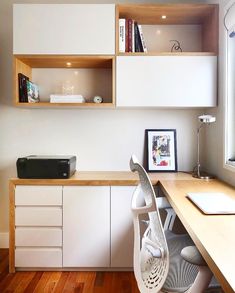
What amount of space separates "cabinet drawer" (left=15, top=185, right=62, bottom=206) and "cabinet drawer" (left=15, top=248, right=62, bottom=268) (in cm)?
39

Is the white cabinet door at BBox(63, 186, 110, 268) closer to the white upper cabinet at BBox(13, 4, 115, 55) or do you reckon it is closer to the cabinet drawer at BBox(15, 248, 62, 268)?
the cabinet drawer at BBox(15, 248, 62, 268)

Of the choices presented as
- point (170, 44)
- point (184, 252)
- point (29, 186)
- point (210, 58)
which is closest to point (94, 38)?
point (170, 44)

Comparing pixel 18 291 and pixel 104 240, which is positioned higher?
pixel 104 240

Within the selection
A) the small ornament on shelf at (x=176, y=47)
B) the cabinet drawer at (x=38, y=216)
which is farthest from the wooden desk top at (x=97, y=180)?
the small ornament on shelf at (x=176, y=47)

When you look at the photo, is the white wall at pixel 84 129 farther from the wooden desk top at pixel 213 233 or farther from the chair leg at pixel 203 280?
the chair leg at pixel 203 280

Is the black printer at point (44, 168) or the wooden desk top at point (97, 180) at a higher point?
the black printer at point (44, 168)

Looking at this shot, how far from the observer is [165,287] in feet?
3.80

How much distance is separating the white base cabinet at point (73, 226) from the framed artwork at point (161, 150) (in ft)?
1.63

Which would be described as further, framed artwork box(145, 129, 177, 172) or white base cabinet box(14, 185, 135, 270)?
framed artwork box(145, 129, 177, 172)

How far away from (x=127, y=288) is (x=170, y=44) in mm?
2174

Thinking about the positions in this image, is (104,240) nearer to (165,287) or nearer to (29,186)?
(29,186)

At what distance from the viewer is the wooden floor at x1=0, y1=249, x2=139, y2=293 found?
2.07 meters

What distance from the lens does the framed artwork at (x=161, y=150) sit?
2.68 metres

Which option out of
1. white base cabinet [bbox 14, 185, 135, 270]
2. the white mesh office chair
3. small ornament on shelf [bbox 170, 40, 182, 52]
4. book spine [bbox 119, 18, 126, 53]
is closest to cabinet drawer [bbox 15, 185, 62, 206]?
white base cabinet [bbox 14, 185, 135, 270]
